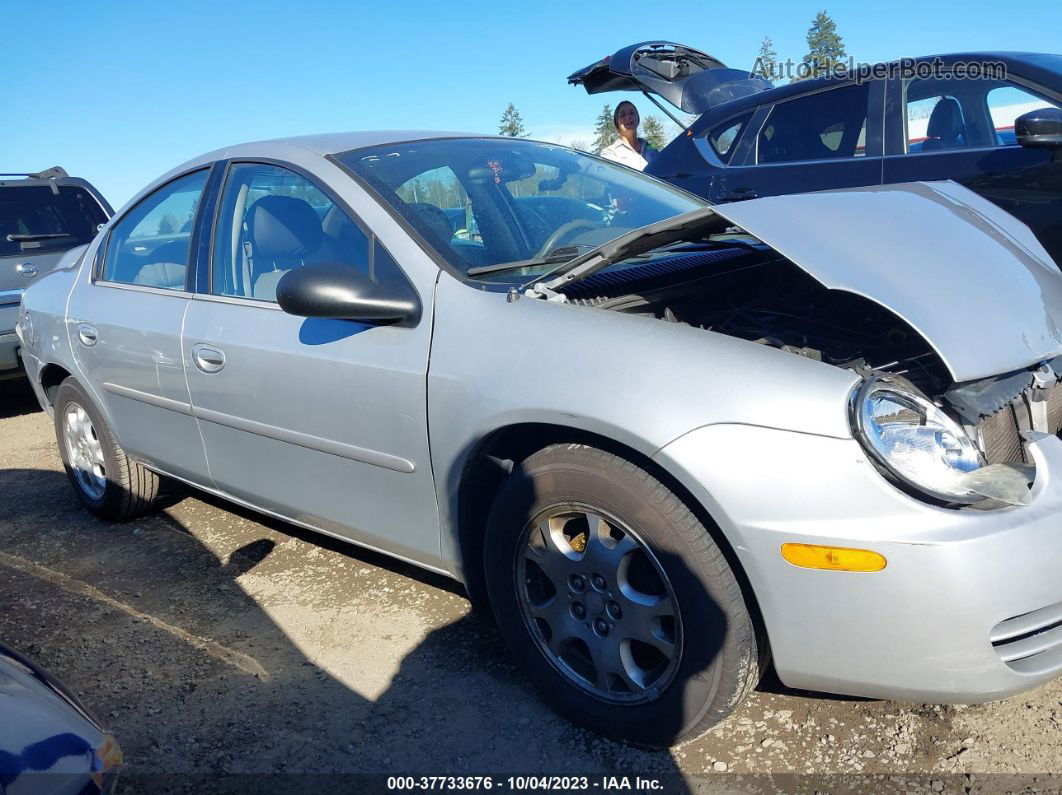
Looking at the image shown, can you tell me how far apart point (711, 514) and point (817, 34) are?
65.6 metres

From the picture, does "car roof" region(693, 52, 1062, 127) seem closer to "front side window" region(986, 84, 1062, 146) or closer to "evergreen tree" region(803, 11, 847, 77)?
"front side window" region(986, 84, 1062, 146)

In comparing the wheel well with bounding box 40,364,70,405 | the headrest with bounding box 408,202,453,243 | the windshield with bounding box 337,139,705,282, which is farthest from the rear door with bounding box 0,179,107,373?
the headrest with bounding box 408,202,453,243

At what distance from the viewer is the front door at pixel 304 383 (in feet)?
7.97

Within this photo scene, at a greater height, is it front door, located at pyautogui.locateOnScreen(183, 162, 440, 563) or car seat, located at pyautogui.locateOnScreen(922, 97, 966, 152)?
car seat, located at pyautogui.locateOnScreen(922, 97, 966, 152)

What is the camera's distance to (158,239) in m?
3.53

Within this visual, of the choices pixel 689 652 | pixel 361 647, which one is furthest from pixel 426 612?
pixel 689 652

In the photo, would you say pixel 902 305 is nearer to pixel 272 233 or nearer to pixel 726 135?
pixel 272 233

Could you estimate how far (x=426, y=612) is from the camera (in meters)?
2.93

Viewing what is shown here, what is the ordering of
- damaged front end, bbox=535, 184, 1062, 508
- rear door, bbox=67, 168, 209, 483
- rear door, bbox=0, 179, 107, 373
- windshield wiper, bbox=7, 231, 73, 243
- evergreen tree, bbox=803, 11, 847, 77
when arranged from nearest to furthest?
damaged front end, bbox=535, 184, 1062, 508 → rear door, bbox=67, 168, 209, 483 → rear door, bbox=0, 179, 107, 373 → windshield wiper, bbox=7, 231, 73, 243 → evergreen tree, bbox=803, 11, 847, 77

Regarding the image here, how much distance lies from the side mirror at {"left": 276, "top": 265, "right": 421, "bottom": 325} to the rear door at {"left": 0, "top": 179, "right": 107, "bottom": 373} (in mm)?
4872

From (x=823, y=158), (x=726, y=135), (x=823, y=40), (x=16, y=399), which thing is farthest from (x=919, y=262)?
(x=823, y=40)

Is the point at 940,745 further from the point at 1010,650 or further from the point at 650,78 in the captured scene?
the point at 650,78

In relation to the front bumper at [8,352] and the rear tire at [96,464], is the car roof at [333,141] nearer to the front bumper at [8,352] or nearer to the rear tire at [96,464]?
the rear tire at [96,464]

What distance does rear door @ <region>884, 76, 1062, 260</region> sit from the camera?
419 cm
